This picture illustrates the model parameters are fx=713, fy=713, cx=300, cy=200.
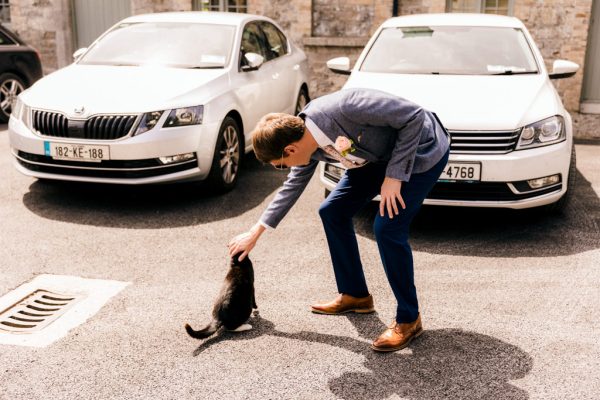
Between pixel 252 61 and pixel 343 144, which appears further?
pixel 252 61

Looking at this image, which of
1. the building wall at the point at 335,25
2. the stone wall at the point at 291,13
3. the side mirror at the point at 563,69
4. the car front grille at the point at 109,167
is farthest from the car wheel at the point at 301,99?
the stone wall at the point at 291,13

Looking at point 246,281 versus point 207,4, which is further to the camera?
point 207,4

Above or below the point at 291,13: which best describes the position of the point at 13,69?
below

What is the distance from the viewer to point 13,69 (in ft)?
37.0

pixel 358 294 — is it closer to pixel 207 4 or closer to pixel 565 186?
pixel 565 186

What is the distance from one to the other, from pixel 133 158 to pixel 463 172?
9.15ft

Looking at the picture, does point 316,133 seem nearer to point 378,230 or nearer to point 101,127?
point 378,230

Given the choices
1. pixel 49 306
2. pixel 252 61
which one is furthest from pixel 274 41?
pixel 49 306

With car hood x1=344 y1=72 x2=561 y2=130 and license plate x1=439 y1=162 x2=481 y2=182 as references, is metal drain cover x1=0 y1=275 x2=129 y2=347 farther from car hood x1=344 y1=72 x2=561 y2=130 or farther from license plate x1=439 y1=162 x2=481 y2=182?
car hood x1=344 y1=72 x2=561 y2=130

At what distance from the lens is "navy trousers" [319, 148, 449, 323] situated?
12.0 ft

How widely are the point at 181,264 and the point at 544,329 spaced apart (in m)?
2.51

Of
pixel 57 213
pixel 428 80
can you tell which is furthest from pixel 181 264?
pixel 428 80

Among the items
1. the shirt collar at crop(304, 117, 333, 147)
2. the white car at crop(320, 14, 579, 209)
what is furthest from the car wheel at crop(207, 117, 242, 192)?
the shirt collar at crop(304, 117, 333, 147)

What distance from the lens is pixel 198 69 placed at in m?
7.18
